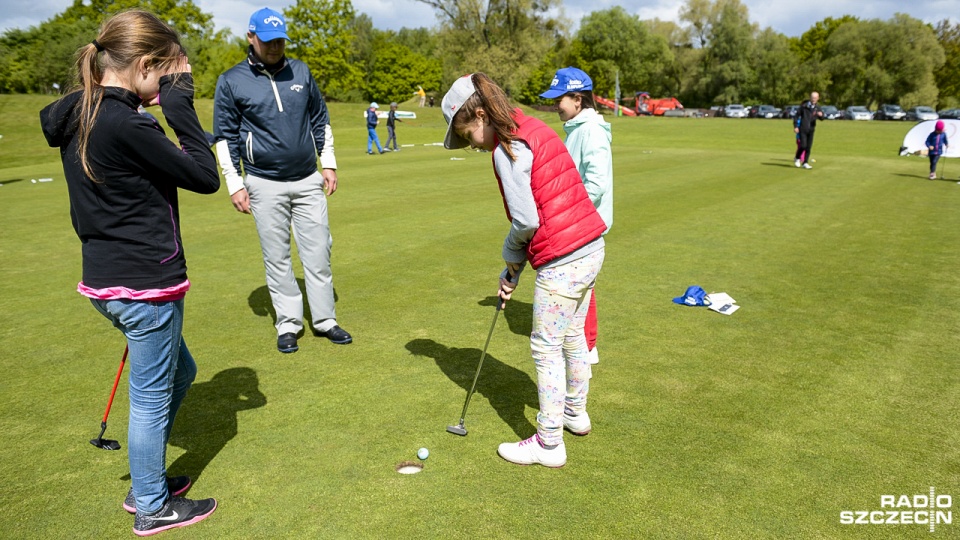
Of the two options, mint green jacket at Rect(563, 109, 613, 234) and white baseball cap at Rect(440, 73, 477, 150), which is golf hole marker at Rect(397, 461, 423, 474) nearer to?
white baseball cap at Rect(440, 73, 477, 150)

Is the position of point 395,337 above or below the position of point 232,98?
below

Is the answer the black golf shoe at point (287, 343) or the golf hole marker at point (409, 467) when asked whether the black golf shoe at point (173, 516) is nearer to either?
the golf hole marker at point (409, 467)

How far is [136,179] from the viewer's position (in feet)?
9.50

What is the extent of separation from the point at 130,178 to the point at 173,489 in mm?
1756

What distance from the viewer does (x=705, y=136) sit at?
133 ft

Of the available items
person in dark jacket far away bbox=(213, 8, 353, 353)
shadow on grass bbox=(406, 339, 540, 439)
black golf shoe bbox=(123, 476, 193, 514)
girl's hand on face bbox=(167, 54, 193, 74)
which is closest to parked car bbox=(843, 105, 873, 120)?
shadow on grass bbox=(406, 339, 540, 439)

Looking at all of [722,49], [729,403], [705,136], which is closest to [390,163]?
[729,403]

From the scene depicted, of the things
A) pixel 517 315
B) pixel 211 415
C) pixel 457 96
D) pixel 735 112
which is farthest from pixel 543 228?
pixel 735 112

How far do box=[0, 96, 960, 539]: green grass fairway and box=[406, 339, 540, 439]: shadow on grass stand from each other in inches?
0.9

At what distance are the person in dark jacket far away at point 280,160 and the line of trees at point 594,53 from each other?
5311 centimetres

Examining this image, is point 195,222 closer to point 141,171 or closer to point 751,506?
Result: point 141,171

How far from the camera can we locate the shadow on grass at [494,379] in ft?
14.9

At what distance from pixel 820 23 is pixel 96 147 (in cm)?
11586

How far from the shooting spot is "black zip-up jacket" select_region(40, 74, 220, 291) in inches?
111
